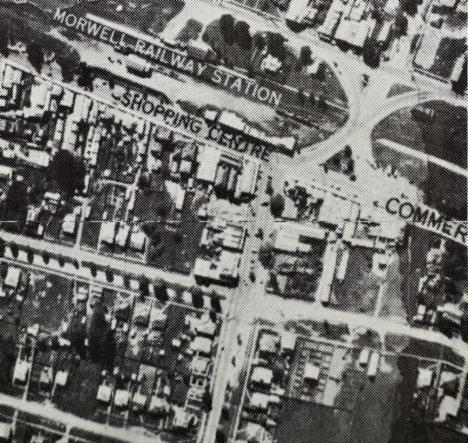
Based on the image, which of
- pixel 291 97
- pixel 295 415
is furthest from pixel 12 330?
pixel 291 97

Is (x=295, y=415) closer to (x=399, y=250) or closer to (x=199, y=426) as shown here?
(x=199, y=426)

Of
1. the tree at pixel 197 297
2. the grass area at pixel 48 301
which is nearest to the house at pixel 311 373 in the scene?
the tree at pixel 197 297

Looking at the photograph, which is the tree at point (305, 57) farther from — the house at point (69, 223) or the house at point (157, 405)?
the house at point (157, 405)

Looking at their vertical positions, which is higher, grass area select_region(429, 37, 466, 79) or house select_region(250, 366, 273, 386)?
grass area select_region(429, 37, 466, 79)

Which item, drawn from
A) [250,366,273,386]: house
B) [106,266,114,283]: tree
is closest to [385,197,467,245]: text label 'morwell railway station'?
[250,366,273,386]: house

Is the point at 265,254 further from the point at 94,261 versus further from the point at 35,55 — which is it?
the point at 35,55

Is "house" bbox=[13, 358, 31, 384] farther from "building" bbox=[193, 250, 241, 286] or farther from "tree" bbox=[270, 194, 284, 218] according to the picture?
"tree" bbox=[270, 194, 284, 218]
